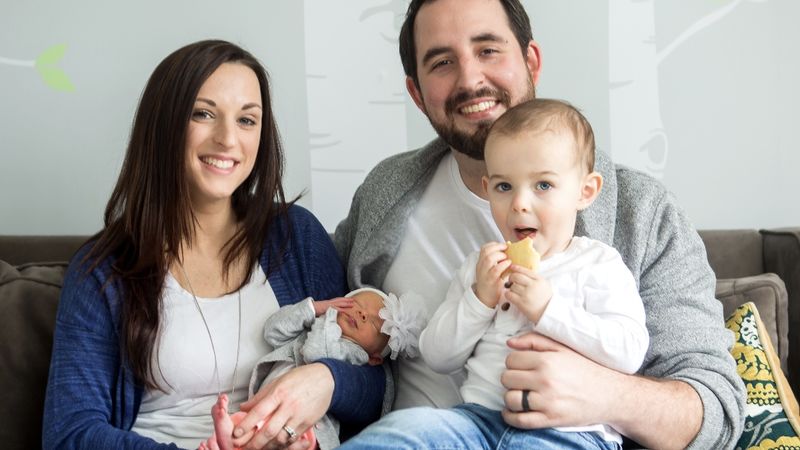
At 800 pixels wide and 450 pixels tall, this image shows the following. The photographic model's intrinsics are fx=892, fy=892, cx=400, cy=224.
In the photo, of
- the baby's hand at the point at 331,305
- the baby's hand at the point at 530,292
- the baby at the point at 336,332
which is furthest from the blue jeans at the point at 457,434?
the baby's hand at the point at 331,305

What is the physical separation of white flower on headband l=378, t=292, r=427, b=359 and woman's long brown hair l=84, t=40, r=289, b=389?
387 mm

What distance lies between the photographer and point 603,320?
162 centimetres

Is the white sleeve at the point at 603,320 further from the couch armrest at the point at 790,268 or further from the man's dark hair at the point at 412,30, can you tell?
the couch armrest at the point at 790,268

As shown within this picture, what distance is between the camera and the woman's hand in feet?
5.87

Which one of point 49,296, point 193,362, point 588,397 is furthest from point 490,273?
point 49,296

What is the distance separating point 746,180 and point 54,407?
2.15m

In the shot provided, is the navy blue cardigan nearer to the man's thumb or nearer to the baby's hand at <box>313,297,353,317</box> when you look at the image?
the baby's hand at <box>313,297,353,317</box>

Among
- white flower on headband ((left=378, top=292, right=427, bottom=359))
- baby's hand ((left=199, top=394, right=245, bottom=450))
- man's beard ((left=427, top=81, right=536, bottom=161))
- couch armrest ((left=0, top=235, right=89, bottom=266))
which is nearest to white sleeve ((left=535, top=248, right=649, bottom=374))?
white flower on headband ((left=378, top=292, right=427, bottom=359))

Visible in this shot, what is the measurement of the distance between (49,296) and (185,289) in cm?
39

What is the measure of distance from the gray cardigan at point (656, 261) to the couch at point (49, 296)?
0.42 metres

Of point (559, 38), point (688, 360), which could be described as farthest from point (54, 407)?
point (559, 38)

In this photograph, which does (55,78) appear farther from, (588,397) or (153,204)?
(588,397)

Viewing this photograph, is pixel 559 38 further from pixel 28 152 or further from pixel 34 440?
pixel 34 440

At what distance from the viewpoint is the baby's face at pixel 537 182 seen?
5.49 feet
